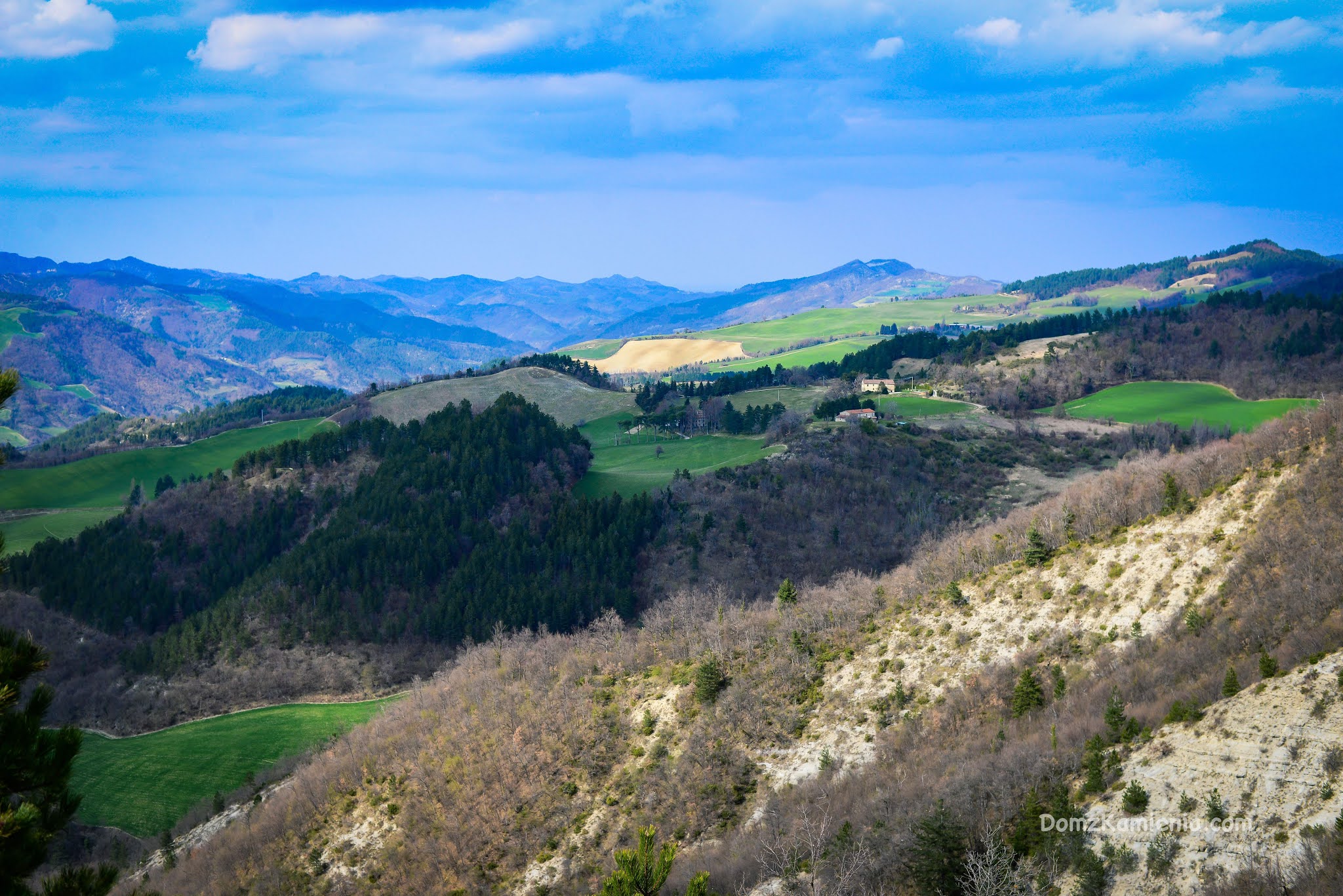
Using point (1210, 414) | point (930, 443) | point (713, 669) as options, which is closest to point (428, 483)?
point (930, 443)

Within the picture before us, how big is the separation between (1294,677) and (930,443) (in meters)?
133

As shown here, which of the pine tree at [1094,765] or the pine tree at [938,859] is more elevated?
the pine tree at [1094,765]

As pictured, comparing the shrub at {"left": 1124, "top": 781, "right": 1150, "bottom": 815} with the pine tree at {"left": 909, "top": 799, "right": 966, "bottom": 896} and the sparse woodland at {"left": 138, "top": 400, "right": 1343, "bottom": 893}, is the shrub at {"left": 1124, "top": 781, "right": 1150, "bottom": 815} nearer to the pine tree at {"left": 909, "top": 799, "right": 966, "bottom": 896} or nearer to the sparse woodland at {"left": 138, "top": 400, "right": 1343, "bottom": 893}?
the sparse woodland at {"left": 138, "top": 400, "right": 1343, "bottom": 893}

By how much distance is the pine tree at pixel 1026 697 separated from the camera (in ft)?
172

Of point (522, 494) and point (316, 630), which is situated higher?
point (522, 494)

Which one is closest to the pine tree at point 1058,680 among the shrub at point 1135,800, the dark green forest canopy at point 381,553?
the shrub at point 1135,800

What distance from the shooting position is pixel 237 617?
139m

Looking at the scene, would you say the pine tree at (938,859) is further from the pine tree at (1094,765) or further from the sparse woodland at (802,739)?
the pine tree at (1094,765)

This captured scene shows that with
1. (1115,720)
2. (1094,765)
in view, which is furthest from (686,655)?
(1094,765)

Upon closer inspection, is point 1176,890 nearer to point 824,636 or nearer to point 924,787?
point 924,787

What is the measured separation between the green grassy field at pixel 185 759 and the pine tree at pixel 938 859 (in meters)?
79.1

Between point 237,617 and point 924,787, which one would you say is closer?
point 924,787

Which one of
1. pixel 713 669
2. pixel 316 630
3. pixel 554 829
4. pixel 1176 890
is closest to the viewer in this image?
pixel 1176 890

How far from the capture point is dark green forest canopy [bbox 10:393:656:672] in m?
138
